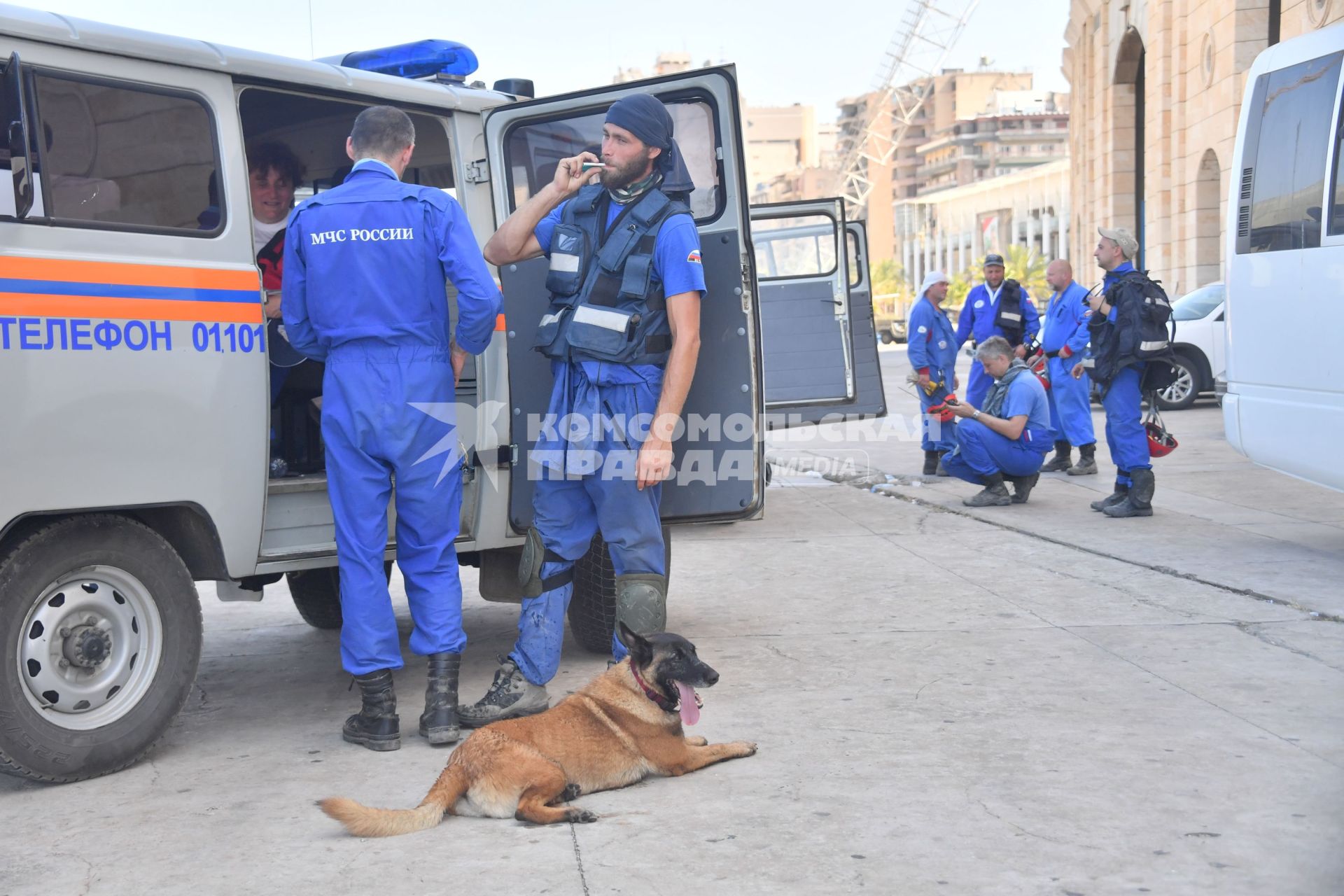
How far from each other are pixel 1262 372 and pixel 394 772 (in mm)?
5563

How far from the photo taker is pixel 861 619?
6.09m

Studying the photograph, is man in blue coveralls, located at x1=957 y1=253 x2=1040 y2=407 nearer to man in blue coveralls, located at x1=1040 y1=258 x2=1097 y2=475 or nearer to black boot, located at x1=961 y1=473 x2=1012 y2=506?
man in blue coveralls, located at x1=1040 y1=258 x2=1097 y2=475

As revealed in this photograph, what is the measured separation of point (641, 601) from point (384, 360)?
1.18 m

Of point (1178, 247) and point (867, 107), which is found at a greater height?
point (867, 107)

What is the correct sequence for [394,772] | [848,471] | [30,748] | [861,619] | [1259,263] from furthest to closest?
[848,471] < [1259,263] < [861,619] < [394,772] < [30,748]

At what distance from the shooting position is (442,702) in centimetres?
436

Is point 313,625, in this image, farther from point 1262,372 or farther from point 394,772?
point 1262,372

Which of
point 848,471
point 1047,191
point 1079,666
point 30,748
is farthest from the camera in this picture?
point 1047,191

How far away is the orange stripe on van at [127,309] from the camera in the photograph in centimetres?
370

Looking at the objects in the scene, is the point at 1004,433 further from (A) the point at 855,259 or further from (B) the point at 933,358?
(A) the point at 855,259

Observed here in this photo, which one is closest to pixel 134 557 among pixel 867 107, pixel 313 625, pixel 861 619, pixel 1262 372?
pixel 313 625

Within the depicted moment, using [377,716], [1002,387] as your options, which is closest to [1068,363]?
[1002,387]

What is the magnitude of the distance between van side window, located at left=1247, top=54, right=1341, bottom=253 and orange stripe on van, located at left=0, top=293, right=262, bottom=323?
547 cm

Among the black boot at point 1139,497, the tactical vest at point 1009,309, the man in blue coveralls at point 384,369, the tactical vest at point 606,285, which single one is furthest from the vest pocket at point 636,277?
the tactical vest at point 1009,309
